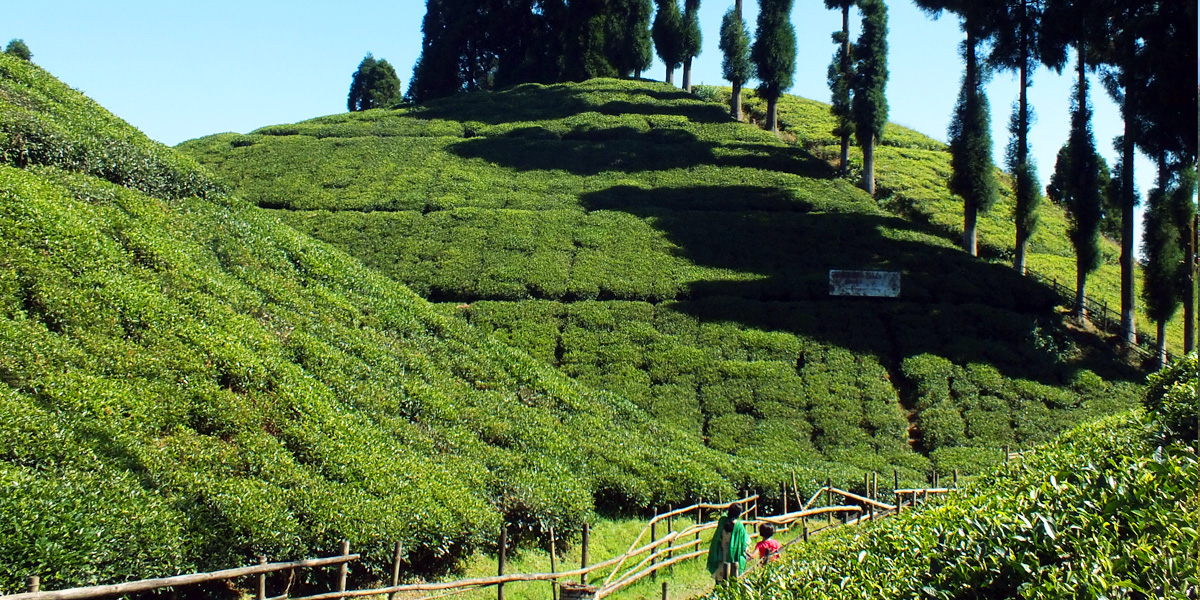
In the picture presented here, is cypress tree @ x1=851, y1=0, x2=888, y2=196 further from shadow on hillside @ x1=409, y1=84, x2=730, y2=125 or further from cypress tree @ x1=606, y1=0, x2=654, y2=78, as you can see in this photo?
cypress tree @ x1=606, y1=0, x2=654, y2=78

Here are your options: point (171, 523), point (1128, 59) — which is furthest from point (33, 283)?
point (1128, 59)

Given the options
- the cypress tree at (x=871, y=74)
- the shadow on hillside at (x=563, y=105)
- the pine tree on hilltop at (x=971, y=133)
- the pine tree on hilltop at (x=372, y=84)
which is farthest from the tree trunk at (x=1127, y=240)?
the pine tree on hilltop at (x=372, y=84)

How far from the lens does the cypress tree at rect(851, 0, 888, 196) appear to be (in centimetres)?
3841

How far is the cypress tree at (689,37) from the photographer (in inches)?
2329

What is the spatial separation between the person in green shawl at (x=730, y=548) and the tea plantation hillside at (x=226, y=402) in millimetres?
3509

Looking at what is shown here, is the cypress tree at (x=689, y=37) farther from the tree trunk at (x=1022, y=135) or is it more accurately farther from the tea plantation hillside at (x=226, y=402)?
the tea plantation hillside at (x=226, y=402)

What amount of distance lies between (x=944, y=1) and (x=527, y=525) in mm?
28367

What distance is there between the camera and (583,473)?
1714 cm

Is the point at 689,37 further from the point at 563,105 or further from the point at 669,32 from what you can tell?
the point at 563,105

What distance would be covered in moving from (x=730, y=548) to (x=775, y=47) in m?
37.8

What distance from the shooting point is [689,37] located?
195 feet

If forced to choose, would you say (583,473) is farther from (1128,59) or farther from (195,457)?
(1128,59)

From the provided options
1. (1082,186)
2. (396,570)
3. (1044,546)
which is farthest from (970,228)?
(1044,546)

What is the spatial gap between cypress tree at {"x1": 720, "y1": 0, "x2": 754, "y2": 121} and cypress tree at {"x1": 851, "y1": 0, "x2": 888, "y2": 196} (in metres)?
9.98
